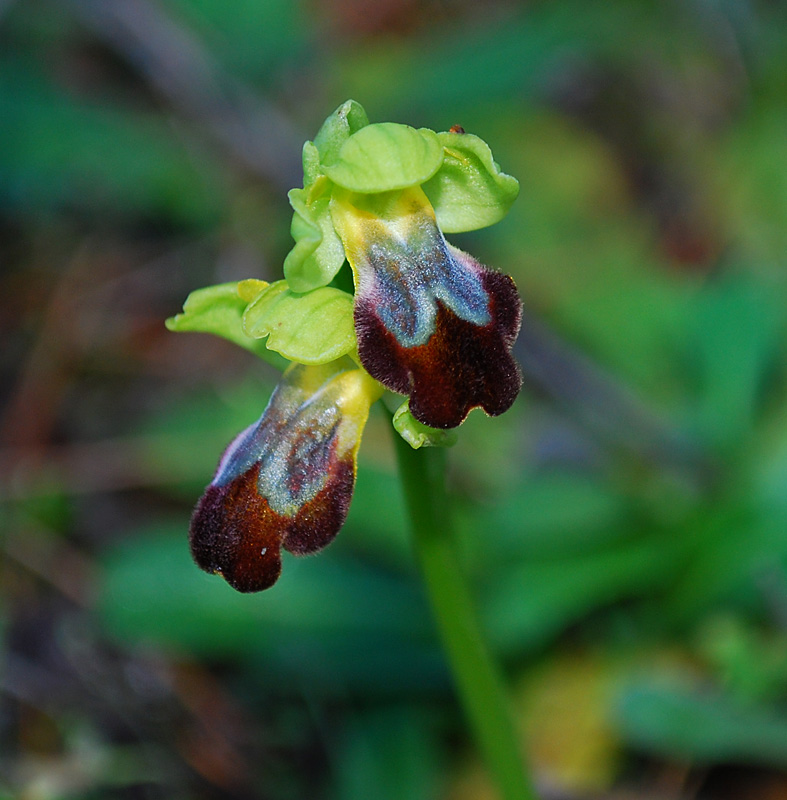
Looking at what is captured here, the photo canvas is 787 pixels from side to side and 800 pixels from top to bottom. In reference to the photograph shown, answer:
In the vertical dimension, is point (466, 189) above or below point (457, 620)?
above

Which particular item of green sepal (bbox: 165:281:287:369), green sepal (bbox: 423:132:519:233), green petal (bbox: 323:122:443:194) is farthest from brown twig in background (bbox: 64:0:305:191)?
green petal (bbox: 323:122:443:194)

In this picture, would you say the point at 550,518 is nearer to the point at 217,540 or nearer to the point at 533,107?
the point at 217,540

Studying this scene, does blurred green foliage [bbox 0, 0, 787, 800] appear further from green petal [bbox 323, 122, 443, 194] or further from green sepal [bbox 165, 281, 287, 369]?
green petal [bbox 323, 122, 443, 194]

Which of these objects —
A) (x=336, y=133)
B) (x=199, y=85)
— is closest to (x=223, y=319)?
(x=336, y=133)

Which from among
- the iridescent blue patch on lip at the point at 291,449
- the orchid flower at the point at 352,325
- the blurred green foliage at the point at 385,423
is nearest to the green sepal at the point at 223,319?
the orchid flower at the point at 352,325

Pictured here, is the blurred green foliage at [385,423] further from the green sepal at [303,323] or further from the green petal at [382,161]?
the green petal at [382,161]

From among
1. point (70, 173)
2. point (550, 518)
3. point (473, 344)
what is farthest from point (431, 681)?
point (70, 173)

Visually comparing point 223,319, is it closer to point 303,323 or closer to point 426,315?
point 303,323
